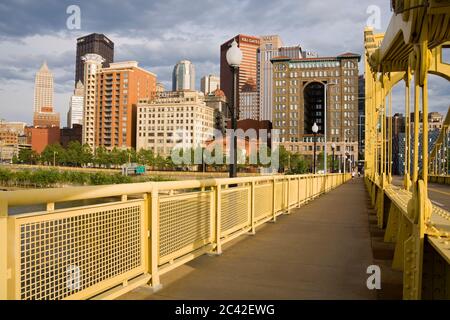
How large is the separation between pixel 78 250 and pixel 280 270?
10.3ft

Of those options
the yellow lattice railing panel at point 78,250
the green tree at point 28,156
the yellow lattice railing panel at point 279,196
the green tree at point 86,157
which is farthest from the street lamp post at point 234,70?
the green tree at point 28,156

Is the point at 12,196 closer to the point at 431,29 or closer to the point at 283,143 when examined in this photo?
the point at 431,29

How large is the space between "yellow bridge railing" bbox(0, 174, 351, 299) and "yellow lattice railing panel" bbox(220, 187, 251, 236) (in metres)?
0.35

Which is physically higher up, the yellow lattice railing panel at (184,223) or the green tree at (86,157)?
the green tree at (86,157)

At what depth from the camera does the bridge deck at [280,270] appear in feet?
16.1

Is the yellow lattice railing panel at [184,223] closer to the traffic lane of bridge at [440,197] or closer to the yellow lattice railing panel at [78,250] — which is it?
the yellow lattice railing panel at [78,250]

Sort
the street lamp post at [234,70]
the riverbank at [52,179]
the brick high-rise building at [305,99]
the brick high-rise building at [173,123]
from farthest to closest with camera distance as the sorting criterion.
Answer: the brick high-rise building at [305,99] < the brick high-rise building at [173,123] < the riverbank at [52,179] < the street lamp post at [234,70]

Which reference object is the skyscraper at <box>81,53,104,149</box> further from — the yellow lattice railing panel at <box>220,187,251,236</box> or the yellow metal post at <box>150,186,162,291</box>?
the yellow metal post at <box>150,186,162,291</box>

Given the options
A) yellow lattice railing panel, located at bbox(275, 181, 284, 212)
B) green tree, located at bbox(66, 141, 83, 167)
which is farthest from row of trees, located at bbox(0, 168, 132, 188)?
yellow lattice railing panel, located at bbox(275, 181, 284, 212)

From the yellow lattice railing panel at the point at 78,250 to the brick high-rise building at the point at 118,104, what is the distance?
491ft

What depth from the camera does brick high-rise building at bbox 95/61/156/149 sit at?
496 ft

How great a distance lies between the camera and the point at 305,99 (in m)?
152

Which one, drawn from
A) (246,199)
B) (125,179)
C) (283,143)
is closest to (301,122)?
(283,143)

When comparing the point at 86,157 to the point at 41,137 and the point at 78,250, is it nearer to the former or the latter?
the point at 41,137
